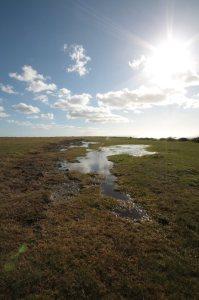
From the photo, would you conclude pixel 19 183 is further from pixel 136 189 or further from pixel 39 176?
pixel 136 189

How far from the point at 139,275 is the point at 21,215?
11.3 metres

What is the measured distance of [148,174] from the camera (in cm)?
3459

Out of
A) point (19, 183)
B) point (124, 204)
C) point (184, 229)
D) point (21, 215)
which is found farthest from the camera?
point (19, 183)

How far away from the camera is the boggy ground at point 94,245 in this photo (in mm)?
11414

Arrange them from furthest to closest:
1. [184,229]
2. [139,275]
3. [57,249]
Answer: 1. [184,229]
2. [57,249]
3. [139,275]

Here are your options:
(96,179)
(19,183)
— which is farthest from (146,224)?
(19,183)

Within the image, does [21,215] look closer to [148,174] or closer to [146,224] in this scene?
[146,224]

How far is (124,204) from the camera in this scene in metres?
22.7

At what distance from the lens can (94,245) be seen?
1500 cm

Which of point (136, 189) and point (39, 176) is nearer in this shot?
point (136, 189)

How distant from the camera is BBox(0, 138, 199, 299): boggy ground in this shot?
37.4 ft

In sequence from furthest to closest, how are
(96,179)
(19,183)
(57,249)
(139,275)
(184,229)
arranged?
(96,179) → (19,183) → (184,229) → (57,249) → (139,275)

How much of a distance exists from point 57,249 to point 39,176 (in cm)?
2101

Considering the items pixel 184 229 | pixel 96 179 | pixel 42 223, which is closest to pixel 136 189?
pixel 96 179
